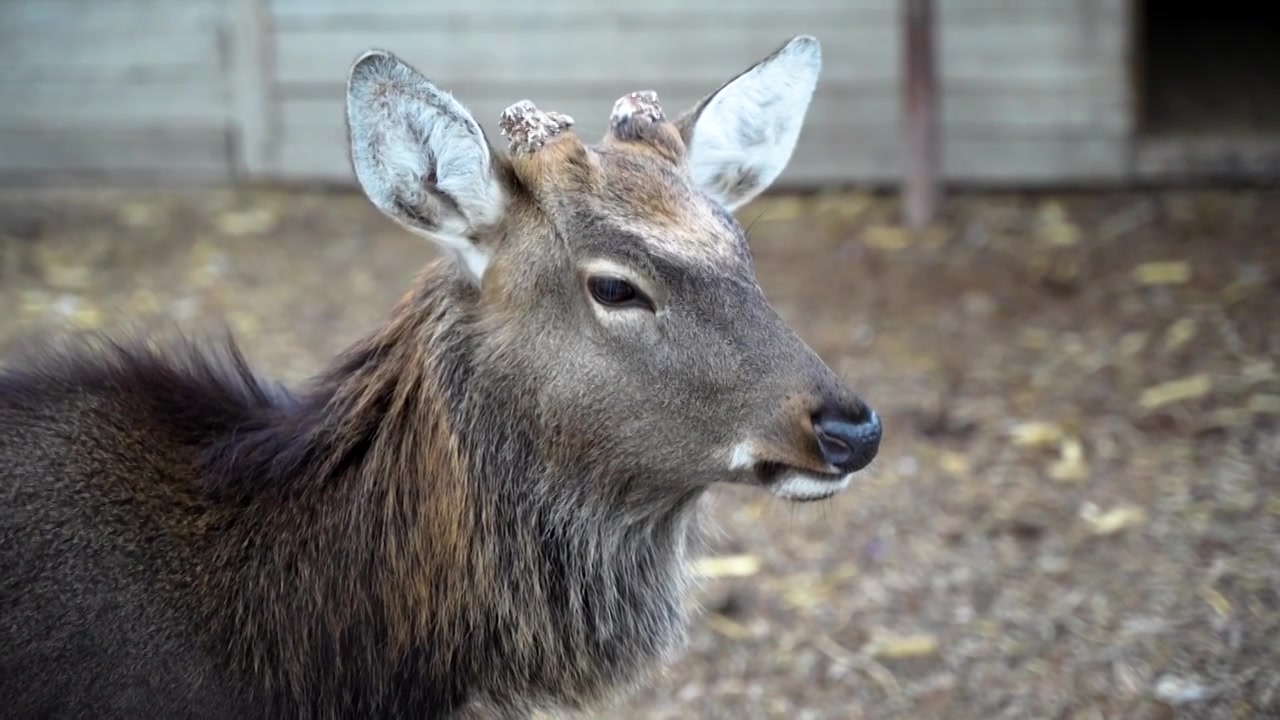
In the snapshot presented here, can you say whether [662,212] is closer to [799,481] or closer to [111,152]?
[799,481]

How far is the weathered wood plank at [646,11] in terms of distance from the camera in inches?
346

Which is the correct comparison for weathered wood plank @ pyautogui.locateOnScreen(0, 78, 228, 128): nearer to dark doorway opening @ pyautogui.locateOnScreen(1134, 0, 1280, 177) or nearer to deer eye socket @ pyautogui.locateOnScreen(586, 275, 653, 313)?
dark doorway opening @ pyautogui.locateOnScreen(1134, 0, 1280, 177)

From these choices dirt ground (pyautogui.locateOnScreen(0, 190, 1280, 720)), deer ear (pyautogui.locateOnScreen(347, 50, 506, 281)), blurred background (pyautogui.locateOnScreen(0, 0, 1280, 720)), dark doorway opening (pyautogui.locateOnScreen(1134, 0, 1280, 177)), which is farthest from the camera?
dark doorway opening (pyautogui.locateOnScreen(1134, 0, 1280, 177))

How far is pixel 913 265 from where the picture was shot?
8.31m

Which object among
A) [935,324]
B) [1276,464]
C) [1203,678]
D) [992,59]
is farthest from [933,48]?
[1203,678]

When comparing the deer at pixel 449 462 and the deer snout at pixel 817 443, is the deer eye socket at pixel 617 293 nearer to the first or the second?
the deer at pixel 449 462

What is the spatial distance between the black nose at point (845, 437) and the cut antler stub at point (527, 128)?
40.0 inches


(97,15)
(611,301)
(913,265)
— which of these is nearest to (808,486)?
(611,301)

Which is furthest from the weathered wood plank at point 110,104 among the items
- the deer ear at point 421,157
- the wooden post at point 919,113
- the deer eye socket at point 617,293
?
the deer eye socket at point 617,293

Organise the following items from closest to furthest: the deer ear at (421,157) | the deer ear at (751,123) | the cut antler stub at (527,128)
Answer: the deer ear at (421,157), the cut antler stub at (527,128), the deer ear at (751,123)

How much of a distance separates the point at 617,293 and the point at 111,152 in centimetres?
772

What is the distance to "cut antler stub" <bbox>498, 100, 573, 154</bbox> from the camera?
363cm

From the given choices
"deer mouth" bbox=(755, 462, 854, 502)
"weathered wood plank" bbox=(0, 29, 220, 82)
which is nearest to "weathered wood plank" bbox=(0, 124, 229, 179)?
"weathered wood plank" bbox=(0, 29, 220, 82)

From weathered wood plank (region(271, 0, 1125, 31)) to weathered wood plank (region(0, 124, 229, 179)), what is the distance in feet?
3.59
